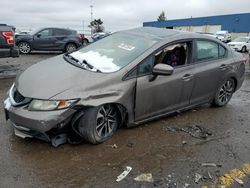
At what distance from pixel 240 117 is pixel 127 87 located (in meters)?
2.63

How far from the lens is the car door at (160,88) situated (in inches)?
170

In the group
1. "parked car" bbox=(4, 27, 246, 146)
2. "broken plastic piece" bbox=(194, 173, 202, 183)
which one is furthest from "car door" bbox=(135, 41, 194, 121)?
"broken plastic piece" bbox=(194, 173, 202, 183)

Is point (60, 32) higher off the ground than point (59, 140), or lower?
lower

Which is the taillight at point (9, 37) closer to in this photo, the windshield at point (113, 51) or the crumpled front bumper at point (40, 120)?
the windshield at point (113, 51)

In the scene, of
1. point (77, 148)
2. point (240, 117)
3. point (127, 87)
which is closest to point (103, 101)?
point (127, 87)

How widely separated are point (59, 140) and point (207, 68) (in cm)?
289

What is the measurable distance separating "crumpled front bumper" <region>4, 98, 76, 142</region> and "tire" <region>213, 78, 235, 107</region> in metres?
3.28

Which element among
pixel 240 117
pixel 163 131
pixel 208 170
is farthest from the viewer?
pixel 240 117

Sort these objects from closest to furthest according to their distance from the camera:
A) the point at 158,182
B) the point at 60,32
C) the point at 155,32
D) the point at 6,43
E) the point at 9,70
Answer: the point at 158,182, the point at 155,32, the point at 6,43, the point at 9,70, the point at 60,32

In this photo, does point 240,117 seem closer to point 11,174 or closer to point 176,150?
point 176,150

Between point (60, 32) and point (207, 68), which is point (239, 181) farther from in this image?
point (60, 32)

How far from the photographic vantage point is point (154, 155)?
12.7 ft

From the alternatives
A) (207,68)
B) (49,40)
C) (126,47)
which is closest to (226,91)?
(207,68)

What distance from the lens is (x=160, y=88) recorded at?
4.50 meters
